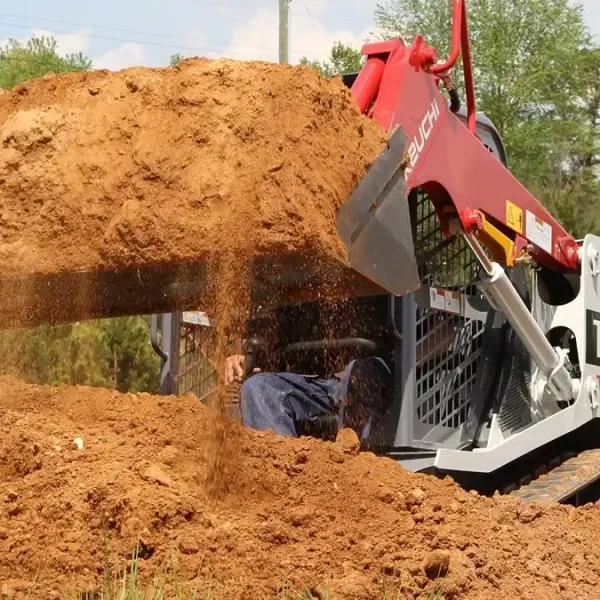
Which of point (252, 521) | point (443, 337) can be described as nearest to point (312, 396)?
point (443, 337)

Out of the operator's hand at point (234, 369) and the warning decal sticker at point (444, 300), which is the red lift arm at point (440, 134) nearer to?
the warning decal sticker at point (444, 300)

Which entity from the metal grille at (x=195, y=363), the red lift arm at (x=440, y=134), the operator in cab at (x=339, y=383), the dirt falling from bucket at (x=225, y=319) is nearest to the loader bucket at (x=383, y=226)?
the red lift arm at (x=440, y=134)

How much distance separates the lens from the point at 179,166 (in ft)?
14.3

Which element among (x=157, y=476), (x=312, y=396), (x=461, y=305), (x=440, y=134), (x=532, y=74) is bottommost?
(x=157, y=476)

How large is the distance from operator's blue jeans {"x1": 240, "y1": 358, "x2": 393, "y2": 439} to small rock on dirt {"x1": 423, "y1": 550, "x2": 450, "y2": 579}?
5.61 feet

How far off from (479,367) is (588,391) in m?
0.70

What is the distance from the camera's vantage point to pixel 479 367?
5.88m

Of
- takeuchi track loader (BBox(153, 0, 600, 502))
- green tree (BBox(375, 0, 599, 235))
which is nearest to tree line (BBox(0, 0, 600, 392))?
green tree (BBox(375, 0, 599, 235))

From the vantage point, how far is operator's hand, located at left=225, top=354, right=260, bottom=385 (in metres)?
5.07

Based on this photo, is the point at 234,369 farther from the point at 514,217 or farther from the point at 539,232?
the point at 539,232

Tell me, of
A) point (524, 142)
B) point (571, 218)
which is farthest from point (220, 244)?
point (524, 142)

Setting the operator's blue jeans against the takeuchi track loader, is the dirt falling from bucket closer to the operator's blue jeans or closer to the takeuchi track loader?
the takeuchi track loader

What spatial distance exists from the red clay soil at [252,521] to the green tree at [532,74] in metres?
27.1

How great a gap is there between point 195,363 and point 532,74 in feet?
87.8
